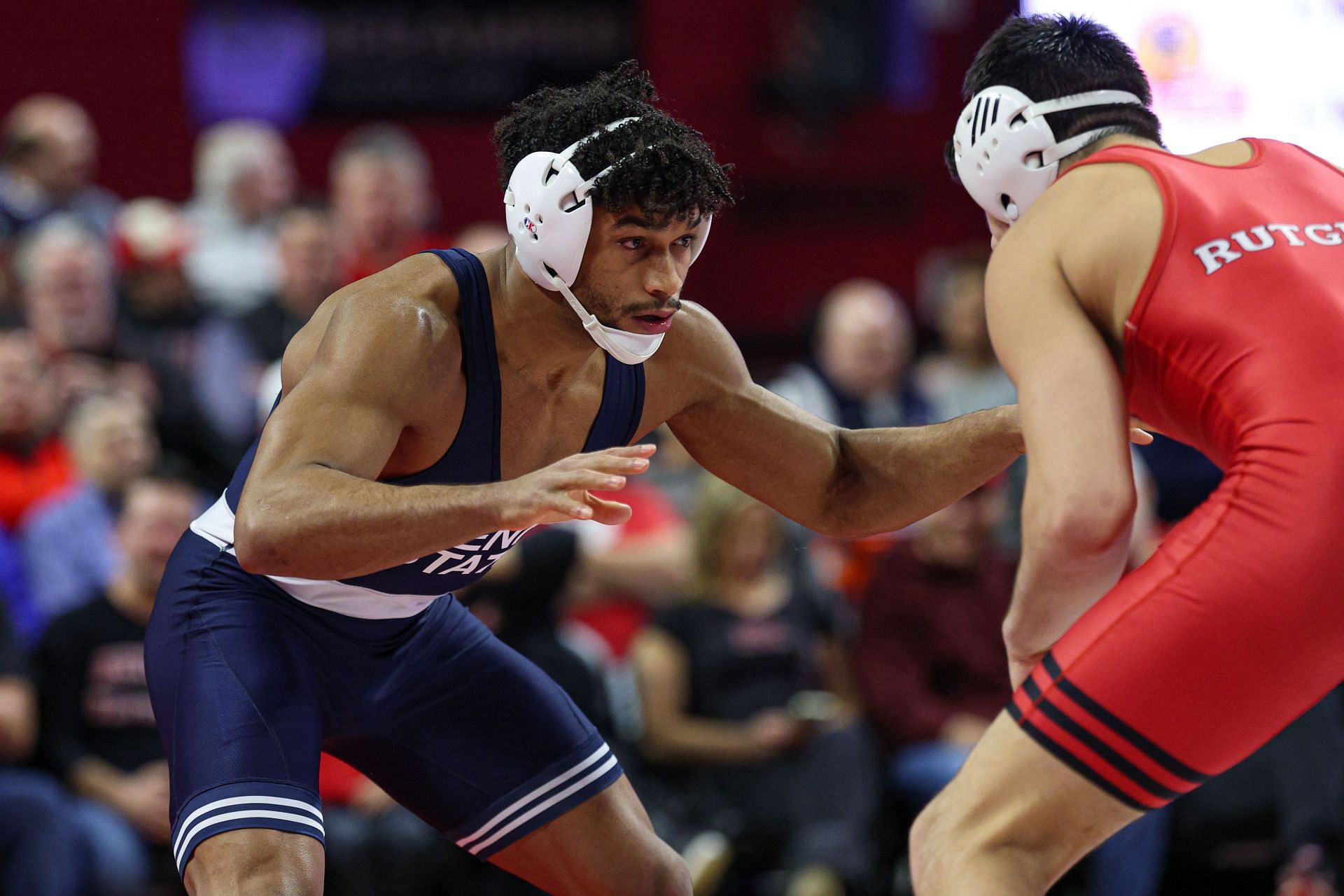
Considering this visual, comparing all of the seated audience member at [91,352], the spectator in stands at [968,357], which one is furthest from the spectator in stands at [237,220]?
the spectator in stands at [968,357]

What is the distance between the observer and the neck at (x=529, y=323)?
11.7ft

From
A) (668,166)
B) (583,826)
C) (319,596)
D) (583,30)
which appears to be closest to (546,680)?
(583,826)

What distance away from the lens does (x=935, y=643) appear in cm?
666

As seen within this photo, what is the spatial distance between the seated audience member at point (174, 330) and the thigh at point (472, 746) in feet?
11.0

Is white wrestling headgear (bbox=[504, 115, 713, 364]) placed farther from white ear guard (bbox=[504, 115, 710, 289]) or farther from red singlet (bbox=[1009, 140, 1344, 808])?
red singlet (bbox=[1009, 140, 1344, 808])

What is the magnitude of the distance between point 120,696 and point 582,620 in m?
1.96

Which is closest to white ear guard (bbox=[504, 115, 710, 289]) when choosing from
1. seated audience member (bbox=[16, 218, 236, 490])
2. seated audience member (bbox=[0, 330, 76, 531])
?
seated audience member (bbox=[16, 218, 236, 490])

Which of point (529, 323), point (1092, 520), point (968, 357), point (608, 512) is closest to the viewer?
point (1092, 520)

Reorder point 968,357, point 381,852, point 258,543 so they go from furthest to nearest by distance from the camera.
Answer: point 968,357
point 381,852
point 258,543

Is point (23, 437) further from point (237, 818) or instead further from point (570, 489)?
point (570, 489)

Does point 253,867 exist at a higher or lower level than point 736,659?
higher

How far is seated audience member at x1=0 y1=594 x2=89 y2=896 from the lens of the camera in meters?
5.47

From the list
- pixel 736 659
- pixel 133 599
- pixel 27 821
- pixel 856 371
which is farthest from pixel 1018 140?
pixel 856 371

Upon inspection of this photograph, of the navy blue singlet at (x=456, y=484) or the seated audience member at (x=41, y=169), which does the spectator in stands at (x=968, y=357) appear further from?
the navy blue singlet at (x=456, y=484)
